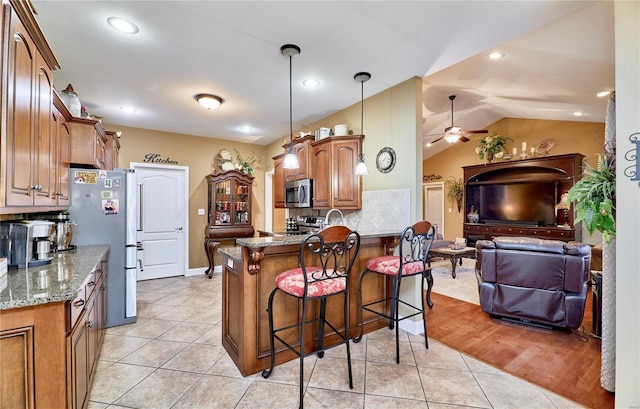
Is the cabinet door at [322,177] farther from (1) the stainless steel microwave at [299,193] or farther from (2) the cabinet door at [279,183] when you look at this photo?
(2) the cabinet door at [279,183]

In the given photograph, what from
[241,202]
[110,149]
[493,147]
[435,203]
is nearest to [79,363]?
[110,149]

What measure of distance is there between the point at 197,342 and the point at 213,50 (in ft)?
9.01

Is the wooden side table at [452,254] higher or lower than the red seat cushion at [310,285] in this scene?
lower

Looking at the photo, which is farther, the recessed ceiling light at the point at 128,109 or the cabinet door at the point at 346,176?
the recessed ceiling light at the point at 128,109

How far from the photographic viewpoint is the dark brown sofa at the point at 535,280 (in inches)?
107

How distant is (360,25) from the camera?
2207 millimetres

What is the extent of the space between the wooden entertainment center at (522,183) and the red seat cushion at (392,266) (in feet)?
17.3

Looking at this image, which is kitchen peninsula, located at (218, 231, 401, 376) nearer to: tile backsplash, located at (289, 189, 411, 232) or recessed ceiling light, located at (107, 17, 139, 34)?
tile backsplash, located at (289, 189, 411, 232)

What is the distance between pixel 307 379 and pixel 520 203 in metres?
6.86

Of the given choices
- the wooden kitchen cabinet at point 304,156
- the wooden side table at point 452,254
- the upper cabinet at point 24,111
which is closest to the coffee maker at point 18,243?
the upper cabinet at point 24,111

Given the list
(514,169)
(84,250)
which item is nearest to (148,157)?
(84,250)

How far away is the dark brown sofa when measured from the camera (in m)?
2.72

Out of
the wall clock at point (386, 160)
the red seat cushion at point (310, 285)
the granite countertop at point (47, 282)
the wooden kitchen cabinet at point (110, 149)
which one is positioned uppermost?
the wooden kitchen cabinet at point (110, 149)

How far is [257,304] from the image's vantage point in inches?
87.4
